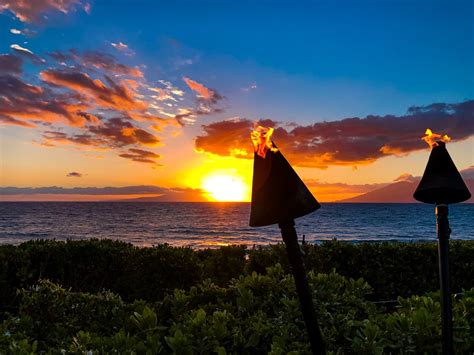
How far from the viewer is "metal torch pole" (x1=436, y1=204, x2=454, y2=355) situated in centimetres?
306

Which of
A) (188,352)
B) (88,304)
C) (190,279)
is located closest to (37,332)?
(88,304)

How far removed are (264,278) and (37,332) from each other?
2.70 metres

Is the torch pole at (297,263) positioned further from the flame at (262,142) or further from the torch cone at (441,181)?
the torch cone at (441,181)

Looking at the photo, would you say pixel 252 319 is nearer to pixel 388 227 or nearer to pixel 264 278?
pixel 264 278

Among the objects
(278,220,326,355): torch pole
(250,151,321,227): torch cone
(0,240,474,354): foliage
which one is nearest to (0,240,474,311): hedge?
(0,240,474,354): foliage

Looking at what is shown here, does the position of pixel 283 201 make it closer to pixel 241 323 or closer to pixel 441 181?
pixel 441 181

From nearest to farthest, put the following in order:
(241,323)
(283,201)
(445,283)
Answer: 1. (283,201)
2. (445,283)
3. (241,323)

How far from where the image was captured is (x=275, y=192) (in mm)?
2256

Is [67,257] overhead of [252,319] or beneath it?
beneath

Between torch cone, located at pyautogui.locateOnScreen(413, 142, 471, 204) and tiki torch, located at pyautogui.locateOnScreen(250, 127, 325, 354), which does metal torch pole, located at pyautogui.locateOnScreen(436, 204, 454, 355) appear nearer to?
Result: torch cone, located at pyautogui.locateOnScreen(413, 142, 471, 204)

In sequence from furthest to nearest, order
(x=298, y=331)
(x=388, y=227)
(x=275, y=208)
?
(x=388, y=227) → (x=298, y=331) → (x=275, y=208)

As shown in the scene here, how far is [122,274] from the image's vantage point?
11.6m

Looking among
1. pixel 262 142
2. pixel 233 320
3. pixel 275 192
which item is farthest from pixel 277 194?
pixel 233 320

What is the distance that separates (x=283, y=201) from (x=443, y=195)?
1704 mm
